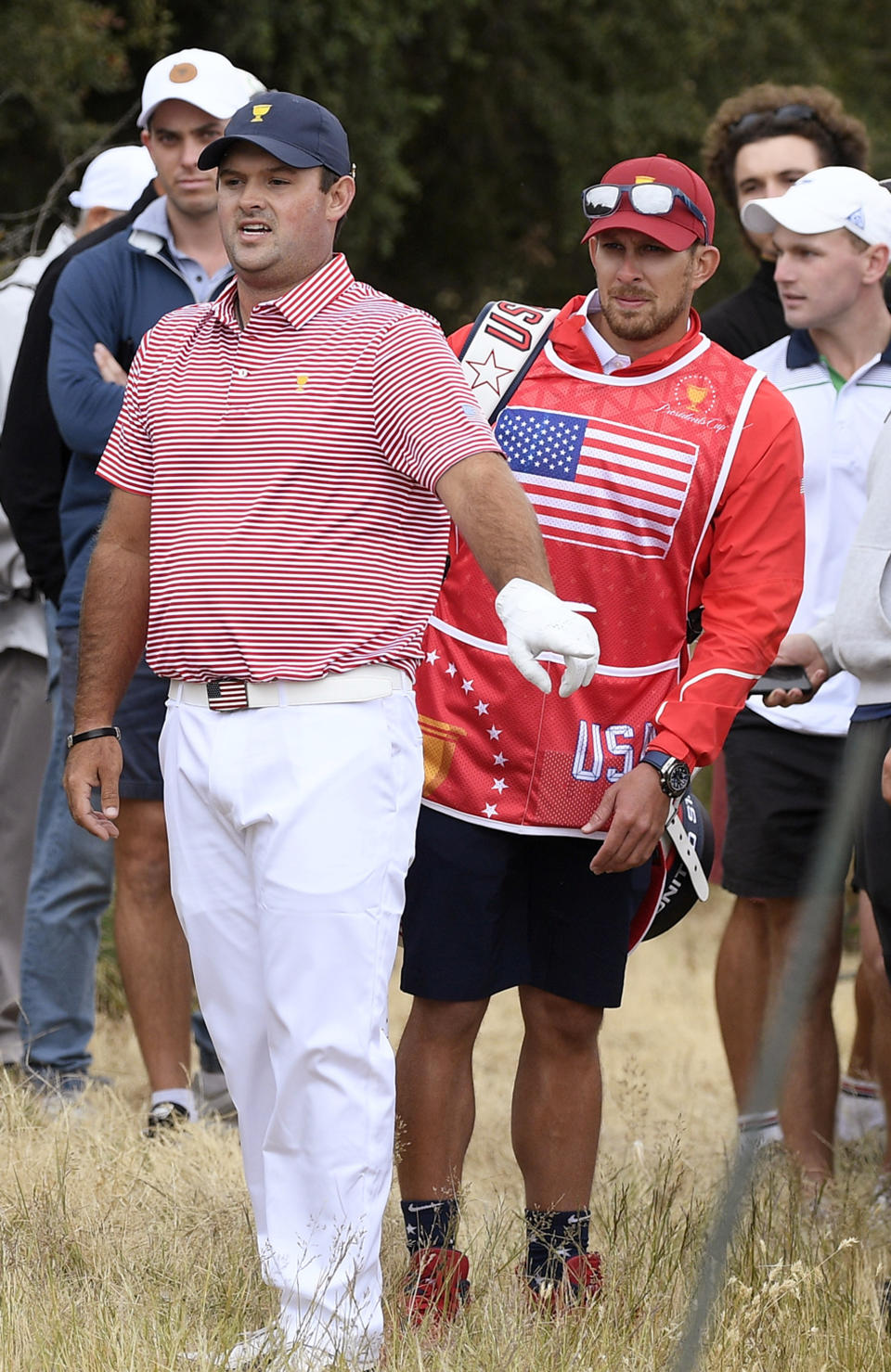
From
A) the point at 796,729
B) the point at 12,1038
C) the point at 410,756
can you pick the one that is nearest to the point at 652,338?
the point at 410,756

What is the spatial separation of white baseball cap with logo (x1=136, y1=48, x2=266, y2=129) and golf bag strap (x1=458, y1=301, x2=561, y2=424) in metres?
1.44

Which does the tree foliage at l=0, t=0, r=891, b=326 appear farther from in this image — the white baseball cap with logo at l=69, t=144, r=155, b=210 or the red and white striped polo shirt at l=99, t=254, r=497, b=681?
the red and white striped polo shirt at l=99, t=254, r=497, b=681

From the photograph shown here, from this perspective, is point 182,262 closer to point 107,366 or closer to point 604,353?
→ point 107,366

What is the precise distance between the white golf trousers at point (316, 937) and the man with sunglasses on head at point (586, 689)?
1.61 feet

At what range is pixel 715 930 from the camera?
10.3m

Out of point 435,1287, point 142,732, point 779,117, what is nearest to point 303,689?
point 435,1287

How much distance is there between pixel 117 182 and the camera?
6309mm

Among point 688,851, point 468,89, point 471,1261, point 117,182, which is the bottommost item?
point 471,1261

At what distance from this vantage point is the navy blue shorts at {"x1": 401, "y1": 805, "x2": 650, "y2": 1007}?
4172 mm

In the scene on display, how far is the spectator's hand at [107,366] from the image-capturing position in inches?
209

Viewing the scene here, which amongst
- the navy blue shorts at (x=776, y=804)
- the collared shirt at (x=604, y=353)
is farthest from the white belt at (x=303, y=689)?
the navy blue shorts at (x=776, y=804)

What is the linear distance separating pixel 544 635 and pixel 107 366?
2453 millimetres

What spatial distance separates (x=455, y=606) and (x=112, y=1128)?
1881mm

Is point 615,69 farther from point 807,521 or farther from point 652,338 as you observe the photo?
point 652,338
